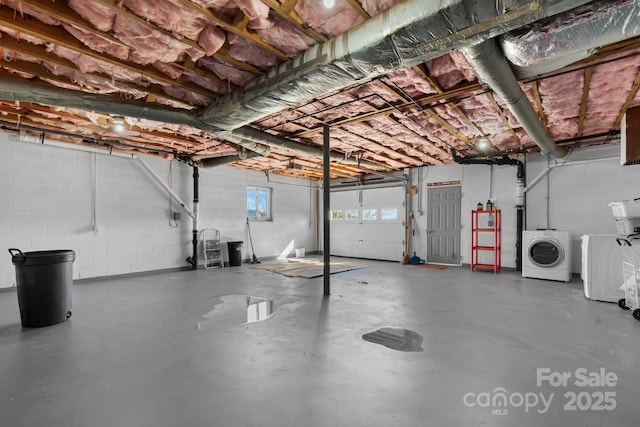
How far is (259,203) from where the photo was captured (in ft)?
29.7

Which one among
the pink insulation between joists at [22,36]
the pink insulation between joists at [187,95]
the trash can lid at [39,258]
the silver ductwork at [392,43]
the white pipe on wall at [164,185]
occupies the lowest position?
the trash can lid at [39,258]

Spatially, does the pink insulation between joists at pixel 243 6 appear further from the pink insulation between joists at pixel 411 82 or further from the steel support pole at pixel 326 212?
the steel support pole at pixel 326 212

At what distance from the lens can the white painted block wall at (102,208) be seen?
5016 mm

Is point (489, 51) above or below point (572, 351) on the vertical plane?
above

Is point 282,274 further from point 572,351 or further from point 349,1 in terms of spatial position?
point 349,1

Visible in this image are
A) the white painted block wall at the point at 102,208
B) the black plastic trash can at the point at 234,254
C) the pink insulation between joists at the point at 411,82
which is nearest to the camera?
the pink insulation between joists at the point at 411,82

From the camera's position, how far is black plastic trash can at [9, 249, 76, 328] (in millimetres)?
3182

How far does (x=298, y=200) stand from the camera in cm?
1001

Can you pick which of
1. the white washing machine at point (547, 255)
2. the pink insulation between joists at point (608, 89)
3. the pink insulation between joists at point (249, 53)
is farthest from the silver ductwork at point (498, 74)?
the white washing machine at point (547, 255)

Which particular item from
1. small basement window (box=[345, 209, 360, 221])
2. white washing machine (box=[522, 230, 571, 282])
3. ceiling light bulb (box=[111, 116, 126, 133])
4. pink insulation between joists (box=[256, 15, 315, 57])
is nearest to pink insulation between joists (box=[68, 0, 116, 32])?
pink insulation between joists (box=[256, 15, 315, 57])

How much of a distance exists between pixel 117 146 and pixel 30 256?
3310 mm

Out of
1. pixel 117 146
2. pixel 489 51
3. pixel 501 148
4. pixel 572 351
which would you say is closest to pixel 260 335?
pixel 572 351

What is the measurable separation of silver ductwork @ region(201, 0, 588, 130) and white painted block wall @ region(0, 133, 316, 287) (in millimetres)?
4445

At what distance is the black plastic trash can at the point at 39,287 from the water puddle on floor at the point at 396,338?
3402 mm
